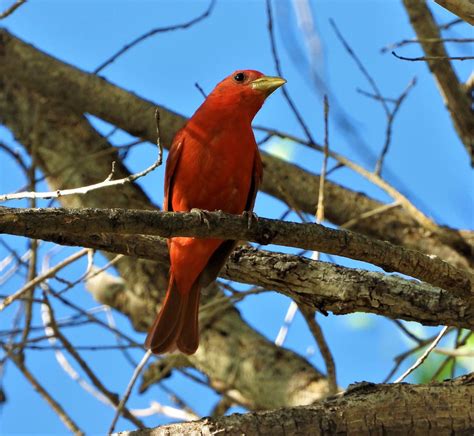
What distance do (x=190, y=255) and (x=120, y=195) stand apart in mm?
1419

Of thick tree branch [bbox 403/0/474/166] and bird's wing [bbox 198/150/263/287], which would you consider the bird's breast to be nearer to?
bird's wing [bbox 198/150/263/287]

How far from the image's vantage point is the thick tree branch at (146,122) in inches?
214

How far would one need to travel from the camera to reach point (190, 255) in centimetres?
409

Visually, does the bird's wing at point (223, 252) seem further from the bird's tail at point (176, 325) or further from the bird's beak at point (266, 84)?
the bird's beak at point (266, 84)

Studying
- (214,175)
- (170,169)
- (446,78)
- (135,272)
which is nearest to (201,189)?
(214,175)

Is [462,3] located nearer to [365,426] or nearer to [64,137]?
[365,426]

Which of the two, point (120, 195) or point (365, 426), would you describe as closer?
point (365, 426)

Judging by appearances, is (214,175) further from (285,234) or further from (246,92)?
(285,234)

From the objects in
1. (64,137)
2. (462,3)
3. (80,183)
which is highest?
(64,137)

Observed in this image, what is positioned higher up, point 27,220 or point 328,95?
point 328,95

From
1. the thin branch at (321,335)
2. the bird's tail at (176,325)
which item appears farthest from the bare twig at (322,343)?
the bird's tail at (176,325)

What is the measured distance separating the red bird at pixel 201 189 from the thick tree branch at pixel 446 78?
3.79 ft

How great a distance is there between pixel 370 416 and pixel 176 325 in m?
1.43

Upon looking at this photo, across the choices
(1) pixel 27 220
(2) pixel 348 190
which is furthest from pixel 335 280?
(2) pixel 348 190
